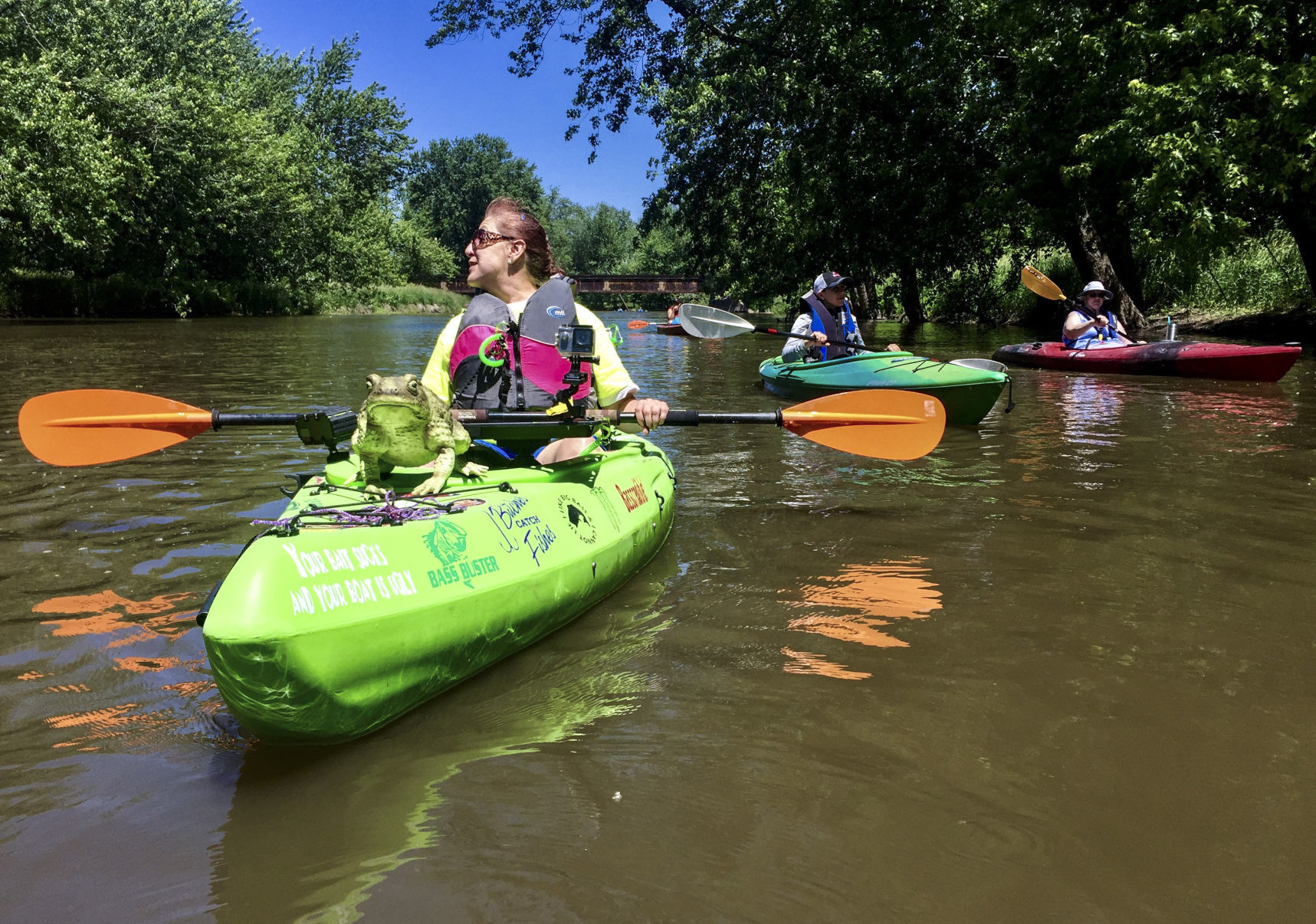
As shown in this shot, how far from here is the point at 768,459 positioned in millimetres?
7293

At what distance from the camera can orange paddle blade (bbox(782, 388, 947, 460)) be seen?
518 centimetres

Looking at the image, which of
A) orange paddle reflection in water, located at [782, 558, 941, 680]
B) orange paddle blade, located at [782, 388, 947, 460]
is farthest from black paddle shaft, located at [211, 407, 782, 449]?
orange paddle blade, located at [782, 388, 947, 460]

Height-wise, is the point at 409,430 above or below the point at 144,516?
above

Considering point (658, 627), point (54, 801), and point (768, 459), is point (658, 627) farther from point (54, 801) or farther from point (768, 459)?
point (768, 459)

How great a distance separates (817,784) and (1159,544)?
3023mm

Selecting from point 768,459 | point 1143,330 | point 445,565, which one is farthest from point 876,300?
point 445,565

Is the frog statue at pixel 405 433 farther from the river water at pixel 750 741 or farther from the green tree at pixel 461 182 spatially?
the green tree at pixel 461 182

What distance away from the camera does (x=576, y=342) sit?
3.78 metres

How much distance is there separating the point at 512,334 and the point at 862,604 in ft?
6.23

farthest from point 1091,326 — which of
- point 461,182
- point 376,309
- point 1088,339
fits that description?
point 461,182

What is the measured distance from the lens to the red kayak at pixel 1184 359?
10500 millimetres
